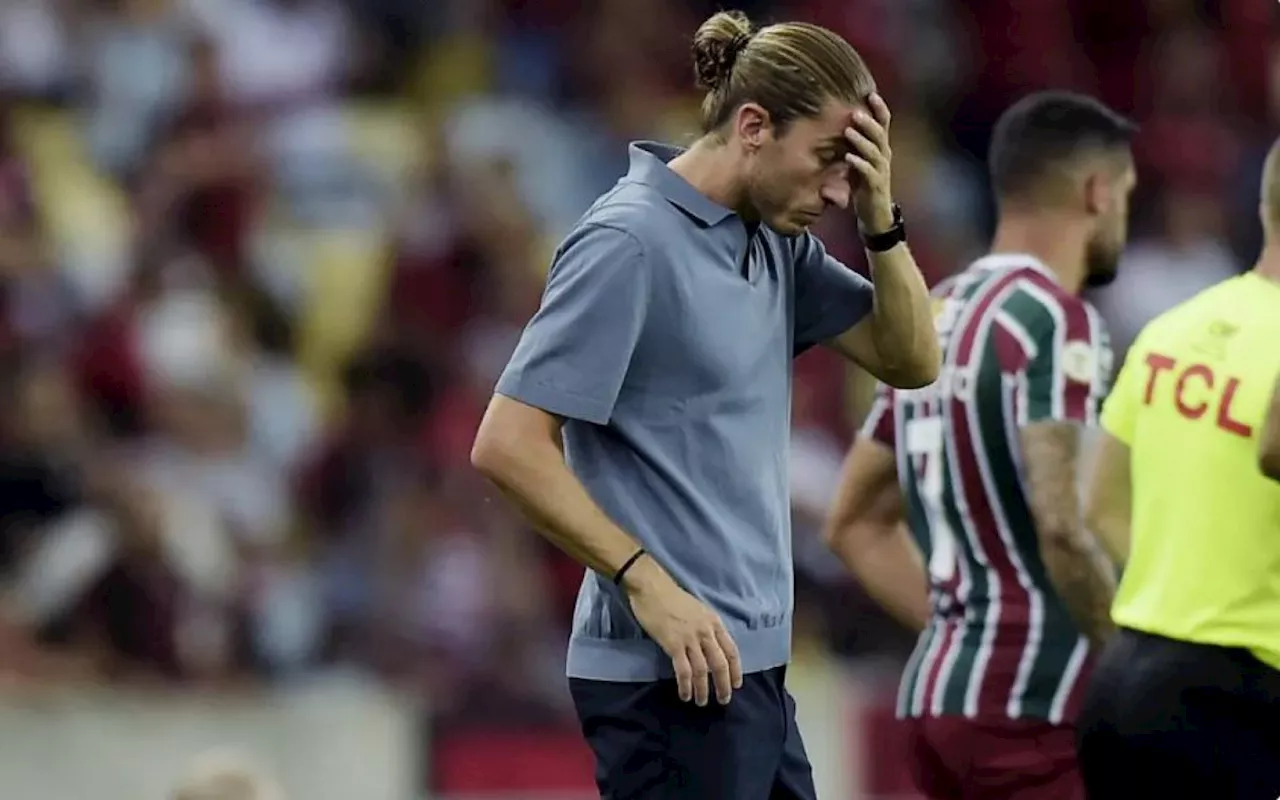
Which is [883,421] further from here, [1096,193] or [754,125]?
[754,125]

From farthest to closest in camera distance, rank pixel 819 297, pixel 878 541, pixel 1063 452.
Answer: pixel 878 541 → pixel 1063 452 → pixel 819 297

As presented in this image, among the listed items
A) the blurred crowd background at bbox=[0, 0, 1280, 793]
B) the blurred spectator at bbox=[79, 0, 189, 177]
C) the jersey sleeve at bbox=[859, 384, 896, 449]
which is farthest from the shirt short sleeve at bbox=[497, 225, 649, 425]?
the blurred spectator at bbox=[79, 0, 189, 177]

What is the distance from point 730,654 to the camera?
421 cm

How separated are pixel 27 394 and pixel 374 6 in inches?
111

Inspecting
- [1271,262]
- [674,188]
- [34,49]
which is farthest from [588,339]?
[34,49]

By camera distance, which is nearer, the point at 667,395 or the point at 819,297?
the point at 667,395

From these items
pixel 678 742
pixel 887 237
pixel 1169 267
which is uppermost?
pixel 887 237

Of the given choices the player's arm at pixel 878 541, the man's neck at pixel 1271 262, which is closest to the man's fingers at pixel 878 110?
the man's neck at pixel 1271 262

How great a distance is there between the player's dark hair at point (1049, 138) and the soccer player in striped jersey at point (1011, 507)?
13mm

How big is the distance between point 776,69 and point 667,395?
0.53 meters

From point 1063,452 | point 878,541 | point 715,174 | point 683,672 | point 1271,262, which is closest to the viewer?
point 683,672

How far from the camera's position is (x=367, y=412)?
984 centimetres

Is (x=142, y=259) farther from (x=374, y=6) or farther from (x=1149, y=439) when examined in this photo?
(x=1149, y=439)

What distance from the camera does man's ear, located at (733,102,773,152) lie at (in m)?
4.33
